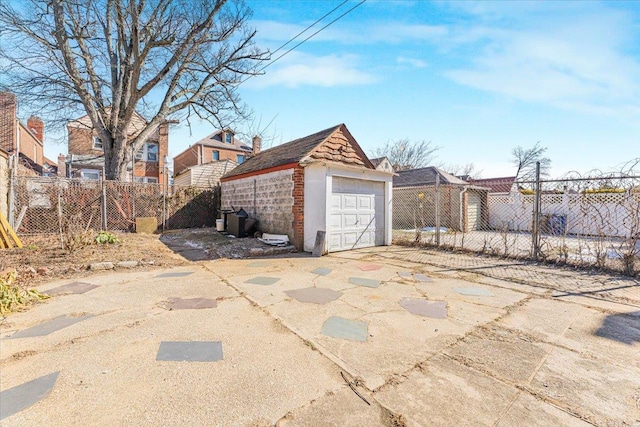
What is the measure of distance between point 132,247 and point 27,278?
2781 mm

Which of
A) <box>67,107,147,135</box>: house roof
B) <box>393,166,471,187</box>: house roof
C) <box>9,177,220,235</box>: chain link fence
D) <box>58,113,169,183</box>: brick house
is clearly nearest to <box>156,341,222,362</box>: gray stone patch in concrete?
<box>9,177,220,235</box>: chain link fence

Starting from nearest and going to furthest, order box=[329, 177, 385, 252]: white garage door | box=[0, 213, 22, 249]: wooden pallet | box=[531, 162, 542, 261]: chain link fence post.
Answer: box=[531, 162, 542, 261]: chain link fence post, box=[0, 213, 22, 249]: wooden pallet, box=[329, 177, 385, 252]: white garage door

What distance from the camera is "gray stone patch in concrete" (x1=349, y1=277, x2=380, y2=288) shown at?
4805mm

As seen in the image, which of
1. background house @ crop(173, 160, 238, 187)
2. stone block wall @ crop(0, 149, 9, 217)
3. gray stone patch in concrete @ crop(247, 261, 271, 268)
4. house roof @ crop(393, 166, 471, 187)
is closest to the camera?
gray stone patch in concrete @ crop(247, 261, 271, 268)

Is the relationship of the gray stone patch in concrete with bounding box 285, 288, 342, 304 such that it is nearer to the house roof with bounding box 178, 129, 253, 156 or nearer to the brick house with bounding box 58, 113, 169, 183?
the brick house with bounding box 58, 113, 169, 183

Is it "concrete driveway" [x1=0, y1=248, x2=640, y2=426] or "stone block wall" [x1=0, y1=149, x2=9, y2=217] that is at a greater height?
"stone block wall" [x1=0, y1=149, x2=9, y2=217]

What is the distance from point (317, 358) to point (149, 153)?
28.3m

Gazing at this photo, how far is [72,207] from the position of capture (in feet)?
33.8

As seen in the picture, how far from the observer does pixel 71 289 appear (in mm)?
4359

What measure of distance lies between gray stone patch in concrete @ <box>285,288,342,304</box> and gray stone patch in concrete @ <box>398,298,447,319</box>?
98cm

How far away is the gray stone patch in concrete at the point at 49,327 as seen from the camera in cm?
285

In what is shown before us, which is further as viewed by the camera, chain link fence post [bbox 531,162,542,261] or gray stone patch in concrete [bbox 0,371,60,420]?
chain link fence post [bbox 531,162,542,261]

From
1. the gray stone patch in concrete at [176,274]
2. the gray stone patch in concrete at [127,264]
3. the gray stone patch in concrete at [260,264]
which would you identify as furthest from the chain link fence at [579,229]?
the gray stone patch in concrete at [127,264]

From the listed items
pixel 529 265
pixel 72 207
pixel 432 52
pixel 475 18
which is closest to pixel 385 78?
pixel 432 52
